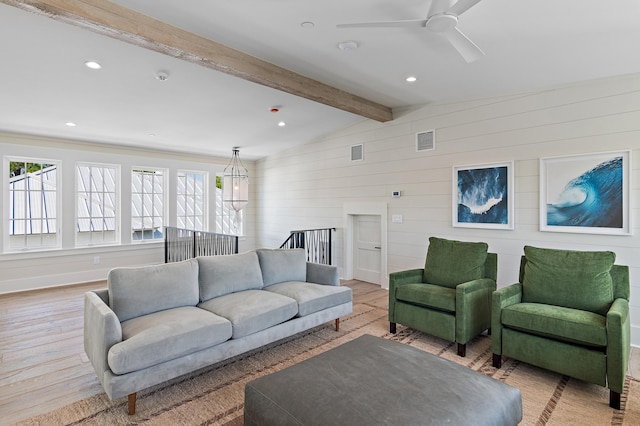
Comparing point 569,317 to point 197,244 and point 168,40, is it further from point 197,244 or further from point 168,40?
point 197,244

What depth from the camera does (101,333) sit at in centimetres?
235

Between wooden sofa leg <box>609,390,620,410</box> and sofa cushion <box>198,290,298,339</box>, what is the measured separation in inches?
101

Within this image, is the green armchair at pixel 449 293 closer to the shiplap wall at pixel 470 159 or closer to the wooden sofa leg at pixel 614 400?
the shiplap wall at pixel 470 159

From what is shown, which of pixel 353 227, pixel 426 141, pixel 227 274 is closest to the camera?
pixel 227 274

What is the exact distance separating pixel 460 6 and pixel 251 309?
Answer: 9.37 ft

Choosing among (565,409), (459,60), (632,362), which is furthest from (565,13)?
(632,362)

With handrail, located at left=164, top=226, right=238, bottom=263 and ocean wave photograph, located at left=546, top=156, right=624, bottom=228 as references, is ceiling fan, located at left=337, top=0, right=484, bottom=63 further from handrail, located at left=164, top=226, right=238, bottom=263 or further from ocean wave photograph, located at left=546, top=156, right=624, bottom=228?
handrail, located at left=164, top=226, right=238, bottom=263

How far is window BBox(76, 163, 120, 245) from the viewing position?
20.9 feet

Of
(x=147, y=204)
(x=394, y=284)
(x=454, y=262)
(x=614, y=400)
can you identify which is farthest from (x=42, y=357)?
(x=614, y=400)

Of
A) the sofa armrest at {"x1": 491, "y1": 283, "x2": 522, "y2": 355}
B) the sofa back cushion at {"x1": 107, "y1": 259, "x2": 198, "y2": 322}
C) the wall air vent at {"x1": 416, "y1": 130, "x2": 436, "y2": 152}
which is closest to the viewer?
the sofa back cushion at {"x1": 107, "y1": 259, "x2": 198, "y2": 322}

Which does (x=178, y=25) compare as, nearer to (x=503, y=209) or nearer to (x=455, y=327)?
(x=455, y=327)

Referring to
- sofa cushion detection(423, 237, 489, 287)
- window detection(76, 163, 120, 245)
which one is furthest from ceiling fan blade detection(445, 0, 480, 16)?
window detection(76, 163, 120, 245)

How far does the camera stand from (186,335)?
2529 millimetres

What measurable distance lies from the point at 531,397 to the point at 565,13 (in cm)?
298
